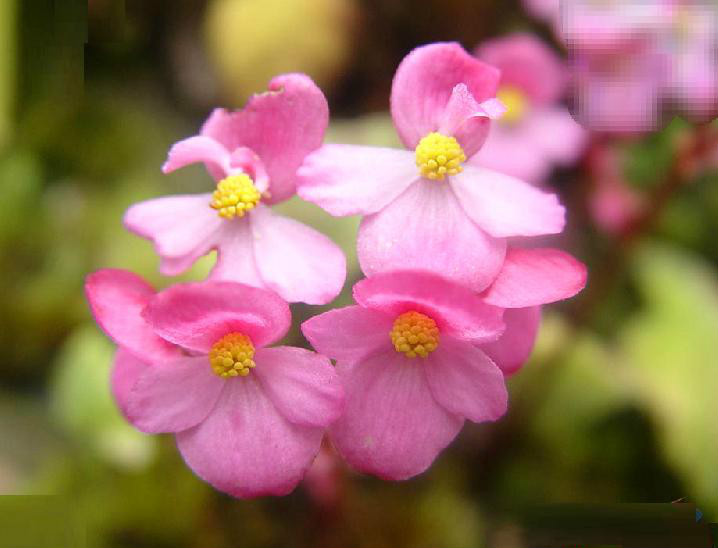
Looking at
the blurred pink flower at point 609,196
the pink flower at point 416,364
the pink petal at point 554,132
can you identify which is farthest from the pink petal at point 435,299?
the blurred pink flower at point 609,196

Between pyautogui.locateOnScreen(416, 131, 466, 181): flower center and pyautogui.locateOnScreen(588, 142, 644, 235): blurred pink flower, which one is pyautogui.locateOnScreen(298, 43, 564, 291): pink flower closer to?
pyautogui.locateOnScreen(416, 131, 466, 181): flower center

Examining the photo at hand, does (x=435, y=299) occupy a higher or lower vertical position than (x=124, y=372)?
higher

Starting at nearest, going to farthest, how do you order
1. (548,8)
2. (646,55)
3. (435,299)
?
(435,299), (646,55), (548,8)

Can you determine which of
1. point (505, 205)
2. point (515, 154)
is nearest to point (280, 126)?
point (505, 205)

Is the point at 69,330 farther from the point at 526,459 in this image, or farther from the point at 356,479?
the point at 526,459

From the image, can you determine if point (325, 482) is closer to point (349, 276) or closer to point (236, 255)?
point (349, 276)
